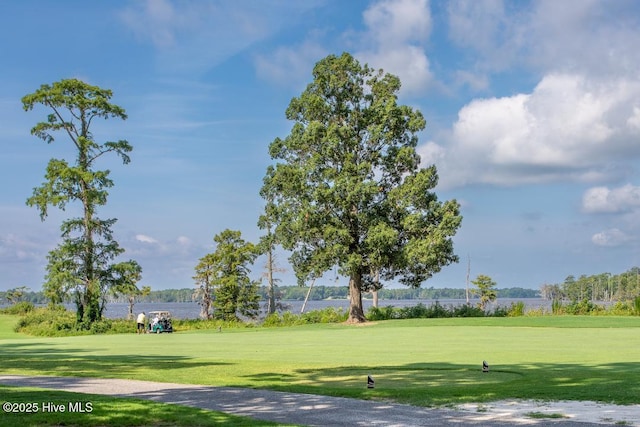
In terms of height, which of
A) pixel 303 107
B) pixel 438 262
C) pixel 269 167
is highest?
pixel 303 107

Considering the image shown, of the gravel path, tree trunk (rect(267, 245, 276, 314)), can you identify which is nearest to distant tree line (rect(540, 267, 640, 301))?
tree trunk (rect(267, 245, 276, 314))

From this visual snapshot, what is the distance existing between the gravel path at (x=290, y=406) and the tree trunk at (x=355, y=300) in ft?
105

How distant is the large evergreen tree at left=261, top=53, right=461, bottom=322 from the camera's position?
4622 cm

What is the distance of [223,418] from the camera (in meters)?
10.5

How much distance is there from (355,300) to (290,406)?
36.2 metres

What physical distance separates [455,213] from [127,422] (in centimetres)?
3958

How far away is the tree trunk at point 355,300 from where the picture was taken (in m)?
47.2

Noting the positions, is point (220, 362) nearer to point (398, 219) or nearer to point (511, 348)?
point (511, 348)

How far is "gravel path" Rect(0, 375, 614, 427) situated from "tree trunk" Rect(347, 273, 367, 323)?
3216cm

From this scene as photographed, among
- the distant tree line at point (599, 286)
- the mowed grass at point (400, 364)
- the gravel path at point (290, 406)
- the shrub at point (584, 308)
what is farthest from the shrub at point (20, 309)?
the distant tree line at point (599, 286)

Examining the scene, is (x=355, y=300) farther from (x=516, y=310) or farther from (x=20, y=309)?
(x=20, y=309)

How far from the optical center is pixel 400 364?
19.3 meters

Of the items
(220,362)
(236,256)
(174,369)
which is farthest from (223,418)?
(236,256)

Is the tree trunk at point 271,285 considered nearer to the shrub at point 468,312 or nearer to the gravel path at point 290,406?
the shrub at point 468,312
